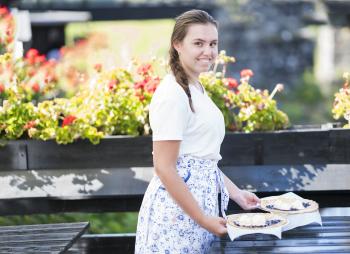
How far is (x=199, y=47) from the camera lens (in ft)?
7.98

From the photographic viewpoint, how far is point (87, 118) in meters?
3.79

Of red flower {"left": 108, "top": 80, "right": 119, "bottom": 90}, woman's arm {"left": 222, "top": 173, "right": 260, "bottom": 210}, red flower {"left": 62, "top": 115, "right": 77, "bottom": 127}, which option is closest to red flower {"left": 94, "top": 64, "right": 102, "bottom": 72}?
red flower {"left": 108, "top": 80, "right": 119, "bottom": 90}

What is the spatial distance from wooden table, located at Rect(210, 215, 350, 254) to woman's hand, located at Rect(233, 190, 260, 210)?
0.75ft

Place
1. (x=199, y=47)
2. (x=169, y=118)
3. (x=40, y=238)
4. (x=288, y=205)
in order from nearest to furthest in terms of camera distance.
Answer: (x=169, y=118)
(x=199, y=47)
(x=288, y=205)
(x=40, y=238)

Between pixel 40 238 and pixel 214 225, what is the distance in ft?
2.69

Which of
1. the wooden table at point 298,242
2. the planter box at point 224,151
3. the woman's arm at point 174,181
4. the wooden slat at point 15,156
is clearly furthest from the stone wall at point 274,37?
the woman's arm at point 174,181

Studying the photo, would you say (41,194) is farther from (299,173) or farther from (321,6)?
(321,6)

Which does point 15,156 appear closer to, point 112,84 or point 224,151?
point 112,84

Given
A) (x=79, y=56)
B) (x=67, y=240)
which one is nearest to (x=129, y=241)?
(x=67, y=240)

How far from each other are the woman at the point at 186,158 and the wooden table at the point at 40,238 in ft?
1.31

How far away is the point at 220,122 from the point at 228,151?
3.78 feet

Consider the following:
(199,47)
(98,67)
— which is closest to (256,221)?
(199,47)

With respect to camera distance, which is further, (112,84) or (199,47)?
(112,84)

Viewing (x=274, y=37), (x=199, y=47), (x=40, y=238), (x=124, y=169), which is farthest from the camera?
(x=274, y=37)
